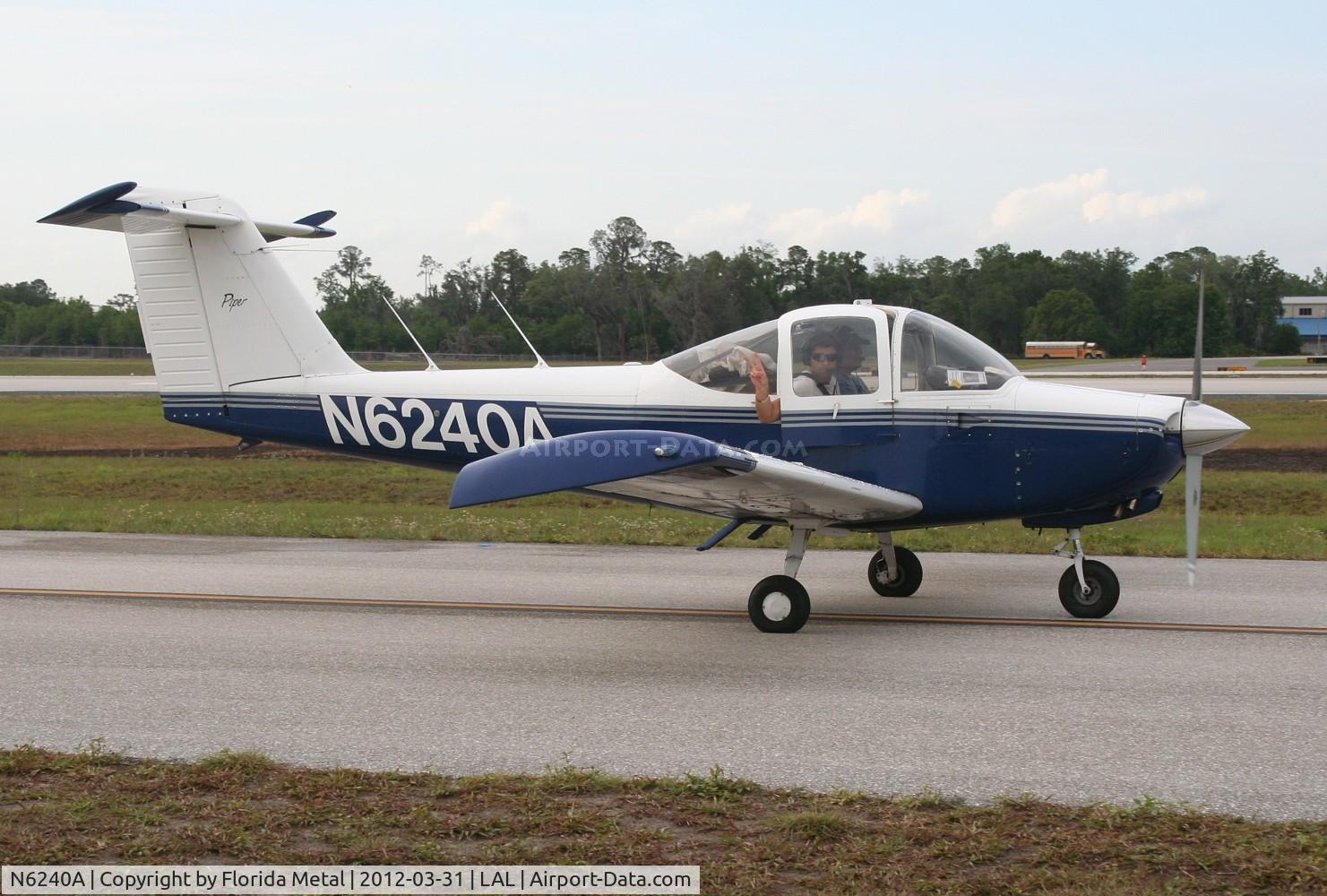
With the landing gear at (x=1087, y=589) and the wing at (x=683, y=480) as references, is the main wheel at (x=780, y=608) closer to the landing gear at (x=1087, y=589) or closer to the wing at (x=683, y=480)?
the wing at (x=683, y=480)

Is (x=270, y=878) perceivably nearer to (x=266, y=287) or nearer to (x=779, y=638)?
(x=779, y=638)

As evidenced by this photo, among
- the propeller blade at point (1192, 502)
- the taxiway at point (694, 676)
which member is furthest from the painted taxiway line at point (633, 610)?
the propeller blade at point (1192, 502)

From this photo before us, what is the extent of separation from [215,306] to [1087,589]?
7.07 metres

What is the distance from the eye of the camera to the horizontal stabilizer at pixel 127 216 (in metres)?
9.31

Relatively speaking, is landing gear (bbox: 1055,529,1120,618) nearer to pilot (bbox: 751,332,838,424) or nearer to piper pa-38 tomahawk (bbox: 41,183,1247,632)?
piper pa-38 tomahawk (bbox: 41,183,1247,632)

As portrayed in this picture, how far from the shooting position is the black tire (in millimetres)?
10023

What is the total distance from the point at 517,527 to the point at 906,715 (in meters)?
8.52

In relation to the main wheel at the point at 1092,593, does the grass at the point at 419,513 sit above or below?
below

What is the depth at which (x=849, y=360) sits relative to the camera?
Result: 356 inches

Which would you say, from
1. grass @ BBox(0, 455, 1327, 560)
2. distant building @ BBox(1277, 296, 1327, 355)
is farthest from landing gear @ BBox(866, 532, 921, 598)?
distant building @ BBox(1277, 296, 1327, 355)

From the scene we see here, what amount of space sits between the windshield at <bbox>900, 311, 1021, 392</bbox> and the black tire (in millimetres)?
1662

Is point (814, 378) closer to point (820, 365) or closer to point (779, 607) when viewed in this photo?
point (820, 365)

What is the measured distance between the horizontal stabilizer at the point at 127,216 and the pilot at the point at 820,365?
4869mm

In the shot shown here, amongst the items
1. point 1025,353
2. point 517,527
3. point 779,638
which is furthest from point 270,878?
point 1025,353
